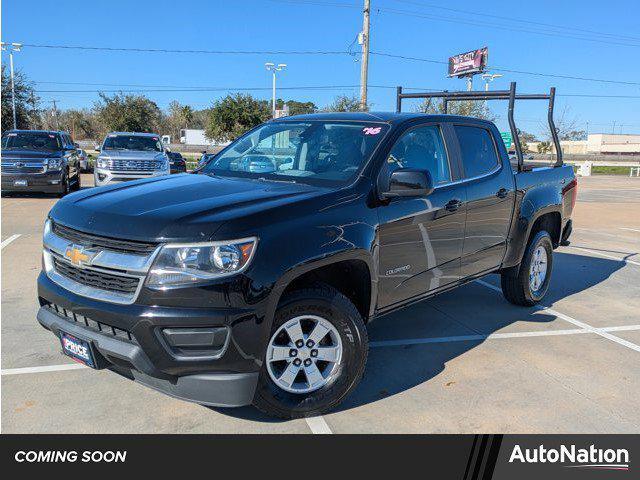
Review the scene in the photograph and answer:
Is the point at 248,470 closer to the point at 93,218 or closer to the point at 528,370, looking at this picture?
the point at 93,218

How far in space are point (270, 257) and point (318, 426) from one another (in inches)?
44.6

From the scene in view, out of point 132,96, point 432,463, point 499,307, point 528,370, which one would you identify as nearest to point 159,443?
point 432,463

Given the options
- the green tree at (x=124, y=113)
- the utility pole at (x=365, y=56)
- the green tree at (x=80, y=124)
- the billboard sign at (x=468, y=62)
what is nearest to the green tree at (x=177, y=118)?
the green tree at (x=80, y=124)

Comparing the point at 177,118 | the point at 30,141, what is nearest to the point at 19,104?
the point at 30,141

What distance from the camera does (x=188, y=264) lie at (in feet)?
9.36

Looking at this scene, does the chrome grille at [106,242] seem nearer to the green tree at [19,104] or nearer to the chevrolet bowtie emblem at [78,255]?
the chevrolet bowtie emblem at [78,255]

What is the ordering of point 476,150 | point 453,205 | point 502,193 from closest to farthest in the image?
1. point 453,205
2. point 476,150
3. point 502,193

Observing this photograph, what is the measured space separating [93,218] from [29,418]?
130cm

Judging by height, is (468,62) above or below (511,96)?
above

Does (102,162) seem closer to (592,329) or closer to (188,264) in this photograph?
(592,329)

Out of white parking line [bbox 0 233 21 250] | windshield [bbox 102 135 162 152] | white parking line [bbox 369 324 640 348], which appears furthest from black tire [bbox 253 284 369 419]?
windshield [bbox 102 135 162 152]

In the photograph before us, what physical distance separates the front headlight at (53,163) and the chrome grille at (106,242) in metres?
12.6

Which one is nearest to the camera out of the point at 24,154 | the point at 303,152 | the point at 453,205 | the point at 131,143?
the point at 303,152

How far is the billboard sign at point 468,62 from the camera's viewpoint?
4641cm
